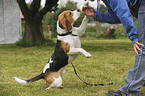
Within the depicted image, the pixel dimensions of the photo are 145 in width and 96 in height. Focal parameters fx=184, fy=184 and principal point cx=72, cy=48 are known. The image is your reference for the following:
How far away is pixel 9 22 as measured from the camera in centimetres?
1111

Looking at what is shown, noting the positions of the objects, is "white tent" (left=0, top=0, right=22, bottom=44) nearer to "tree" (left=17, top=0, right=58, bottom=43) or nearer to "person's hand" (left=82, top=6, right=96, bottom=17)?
"tree" (left=17, top=0, right=58, bottom=43)

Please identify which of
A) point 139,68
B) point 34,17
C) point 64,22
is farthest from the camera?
point 34,17

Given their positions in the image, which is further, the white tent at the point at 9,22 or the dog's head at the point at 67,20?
→ the white tent at the point at 9,22

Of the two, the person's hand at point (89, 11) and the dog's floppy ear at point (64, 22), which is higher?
the person's hand at point (89, 11)

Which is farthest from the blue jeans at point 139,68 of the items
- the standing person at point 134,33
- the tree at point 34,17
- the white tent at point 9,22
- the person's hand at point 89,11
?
the white tent at point 9,22

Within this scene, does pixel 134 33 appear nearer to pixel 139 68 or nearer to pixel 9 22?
pixel 139 68

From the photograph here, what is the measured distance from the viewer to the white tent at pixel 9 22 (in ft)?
35.2

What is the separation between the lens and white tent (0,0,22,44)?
423 inches

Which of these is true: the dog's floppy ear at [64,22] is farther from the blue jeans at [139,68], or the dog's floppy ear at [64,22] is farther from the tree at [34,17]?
the tree at [34,17]

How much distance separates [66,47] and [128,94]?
0.94m


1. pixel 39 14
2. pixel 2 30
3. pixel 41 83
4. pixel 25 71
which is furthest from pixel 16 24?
pixel 41 83

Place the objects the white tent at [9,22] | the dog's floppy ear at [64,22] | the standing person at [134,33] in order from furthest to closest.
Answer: the white tent at [9,22]
the dog's floppy ear at [64,22]
the standing person at [134,33]

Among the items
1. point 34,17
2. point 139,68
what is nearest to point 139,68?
point 139,68

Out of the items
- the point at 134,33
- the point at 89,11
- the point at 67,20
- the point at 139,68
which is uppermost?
the point at 89,11
